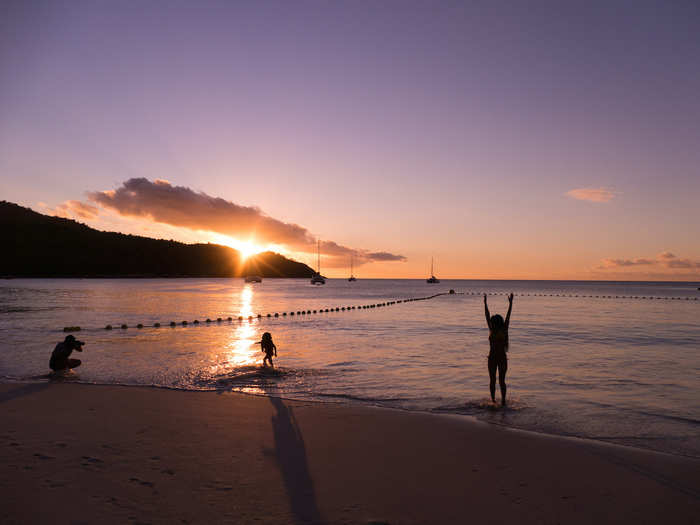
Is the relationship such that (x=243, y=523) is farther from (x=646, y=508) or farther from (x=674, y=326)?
(x=674, y=326)

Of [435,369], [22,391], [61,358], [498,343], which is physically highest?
[498,343]

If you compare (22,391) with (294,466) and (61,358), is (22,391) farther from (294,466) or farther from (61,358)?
(294,466)

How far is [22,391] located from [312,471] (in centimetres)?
897

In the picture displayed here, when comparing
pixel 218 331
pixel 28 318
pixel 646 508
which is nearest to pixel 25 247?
pixel 28 318

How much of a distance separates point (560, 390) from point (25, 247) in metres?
241

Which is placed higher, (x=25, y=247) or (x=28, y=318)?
(x=25, y=247)

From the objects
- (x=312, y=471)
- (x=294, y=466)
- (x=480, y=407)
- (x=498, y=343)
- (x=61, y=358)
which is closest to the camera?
(x=312, y=471)

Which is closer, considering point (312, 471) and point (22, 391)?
point (312, 471)

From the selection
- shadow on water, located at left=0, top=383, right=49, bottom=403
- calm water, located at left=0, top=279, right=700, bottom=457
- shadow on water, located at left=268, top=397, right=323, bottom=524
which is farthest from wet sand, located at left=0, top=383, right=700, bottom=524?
calm water, located at left=0, top=279, right=700, bottom=457

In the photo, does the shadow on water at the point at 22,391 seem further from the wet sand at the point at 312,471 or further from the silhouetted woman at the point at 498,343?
the silhouetted woman at the point at 498,343

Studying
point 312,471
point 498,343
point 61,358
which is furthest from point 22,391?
point 498,343

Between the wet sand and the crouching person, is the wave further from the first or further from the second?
the crouching person

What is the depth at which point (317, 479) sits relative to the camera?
6.00 metres

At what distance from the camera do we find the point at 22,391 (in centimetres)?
1102
